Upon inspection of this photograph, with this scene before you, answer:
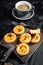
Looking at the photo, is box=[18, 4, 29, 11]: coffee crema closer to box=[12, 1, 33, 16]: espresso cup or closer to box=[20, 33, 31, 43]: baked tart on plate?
box=[12, 1, 33, 16]: espresso cup

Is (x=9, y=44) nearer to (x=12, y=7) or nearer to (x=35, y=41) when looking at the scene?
(x=35, y=41)

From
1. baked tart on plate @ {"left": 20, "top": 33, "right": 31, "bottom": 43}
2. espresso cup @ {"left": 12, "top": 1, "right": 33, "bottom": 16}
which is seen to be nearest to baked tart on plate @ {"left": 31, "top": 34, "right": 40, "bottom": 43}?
baked tart on plate @ {"left": 20, "top": 33, "right": 31, "bottom": 43}

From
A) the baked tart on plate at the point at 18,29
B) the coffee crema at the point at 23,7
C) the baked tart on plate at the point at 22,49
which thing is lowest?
the baked tart on plate at the point at 22,49

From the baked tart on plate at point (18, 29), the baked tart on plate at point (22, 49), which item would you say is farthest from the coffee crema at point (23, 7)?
the baked tart on plate at point (22, 49)

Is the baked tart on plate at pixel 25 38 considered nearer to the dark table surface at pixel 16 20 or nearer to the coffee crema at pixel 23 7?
the dark table surface at pixel 16 20

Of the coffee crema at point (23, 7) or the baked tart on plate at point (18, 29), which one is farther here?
the coffee crema at point (23, 7)

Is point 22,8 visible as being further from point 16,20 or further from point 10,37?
point 10,37

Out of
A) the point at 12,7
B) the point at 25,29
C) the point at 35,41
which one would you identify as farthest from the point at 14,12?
the point at 35,41
